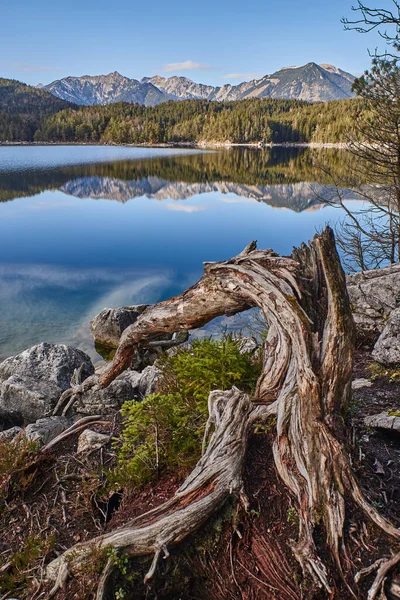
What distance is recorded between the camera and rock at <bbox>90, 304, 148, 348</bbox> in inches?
551

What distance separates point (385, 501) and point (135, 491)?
2.23m

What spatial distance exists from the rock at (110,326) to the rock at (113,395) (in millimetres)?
5844

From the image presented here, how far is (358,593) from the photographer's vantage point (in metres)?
2.84

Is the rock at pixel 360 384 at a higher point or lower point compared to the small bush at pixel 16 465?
higher

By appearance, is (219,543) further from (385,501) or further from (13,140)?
(13,140)

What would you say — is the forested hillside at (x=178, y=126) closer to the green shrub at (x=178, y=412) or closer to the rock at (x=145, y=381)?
the rock at (x=145, y=381)

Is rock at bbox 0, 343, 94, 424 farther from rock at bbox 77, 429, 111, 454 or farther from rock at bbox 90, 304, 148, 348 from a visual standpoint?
rock at bbox 77, 429, 111, 454

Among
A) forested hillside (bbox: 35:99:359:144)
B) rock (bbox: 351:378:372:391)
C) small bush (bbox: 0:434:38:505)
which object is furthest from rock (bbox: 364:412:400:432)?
forested hillside (bbox: 35:99:359:144)

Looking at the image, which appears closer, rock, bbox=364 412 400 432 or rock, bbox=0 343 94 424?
rock, bbox=364 412 400 432

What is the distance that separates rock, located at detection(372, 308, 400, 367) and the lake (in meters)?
7.30

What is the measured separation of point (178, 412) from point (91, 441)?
1.27 metres

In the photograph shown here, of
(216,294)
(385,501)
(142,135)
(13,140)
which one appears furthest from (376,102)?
(13,140)

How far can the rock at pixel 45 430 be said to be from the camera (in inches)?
226

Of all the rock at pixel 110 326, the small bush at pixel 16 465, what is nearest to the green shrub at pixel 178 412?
the small bush at pixel 16 465
